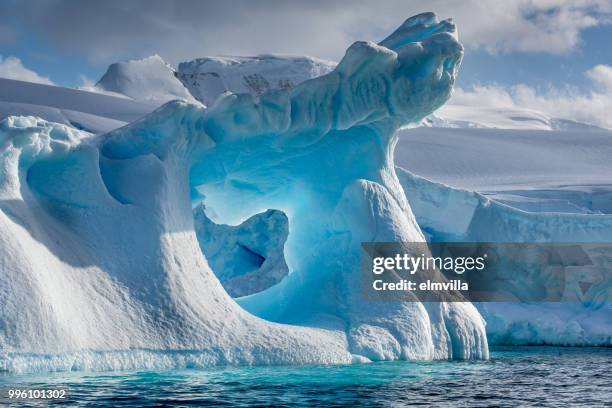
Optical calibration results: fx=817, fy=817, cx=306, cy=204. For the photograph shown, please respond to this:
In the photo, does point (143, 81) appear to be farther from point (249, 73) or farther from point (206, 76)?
point (249, 73)

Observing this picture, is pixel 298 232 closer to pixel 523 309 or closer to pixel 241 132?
pixel 241 132

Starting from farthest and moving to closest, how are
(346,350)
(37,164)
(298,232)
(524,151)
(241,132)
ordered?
(524,151) < (298,232) < (241,132) < (346,350) < (37,164)

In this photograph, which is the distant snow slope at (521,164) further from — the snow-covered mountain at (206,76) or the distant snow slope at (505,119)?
the distant snow slope at (505,119)

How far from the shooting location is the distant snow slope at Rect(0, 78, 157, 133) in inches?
951

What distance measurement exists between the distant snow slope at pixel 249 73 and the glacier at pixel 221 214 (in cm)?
4117

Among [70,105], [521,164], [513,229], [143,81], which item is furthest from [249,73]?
[513,229]

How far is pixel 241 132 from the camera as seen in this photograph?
10.2 metres

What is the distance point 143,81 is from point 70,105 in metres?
24.0

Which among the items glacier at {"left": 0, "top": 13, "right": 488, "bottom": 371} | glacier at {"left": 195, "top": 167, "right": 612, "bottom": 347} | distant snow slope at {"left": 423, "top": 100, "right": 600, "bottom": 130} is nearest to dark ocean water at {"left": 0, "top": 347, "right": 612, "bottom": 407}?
glacier at {"left": 0, "top": 13, "right": 488, "bottom": 371}

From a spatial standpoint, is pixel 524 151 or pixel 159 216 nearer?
pixel 159 216

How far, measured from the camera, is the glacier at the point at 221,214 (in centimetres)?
793

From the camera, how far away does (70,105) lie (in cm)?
3014

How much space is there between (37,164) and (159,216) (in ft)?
4.64

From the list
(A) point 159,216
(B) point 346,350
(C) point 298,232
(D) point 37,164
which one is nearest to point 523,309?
(C) point 298,232
